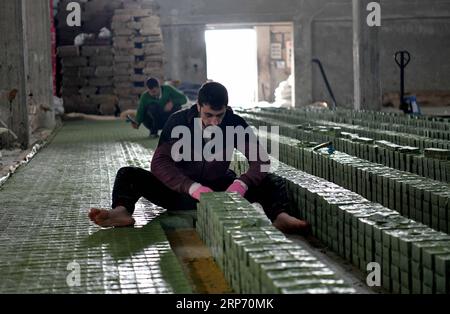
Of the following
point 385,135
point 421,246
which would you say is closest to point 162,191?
point 421,246

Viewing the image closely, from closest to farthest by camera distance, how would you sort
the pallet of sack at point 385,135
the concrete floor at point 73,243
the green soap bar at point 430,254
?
the green soap bar at point 430,254 < the concrete floor at point 73,243 < the pallet of sack at point 385,135

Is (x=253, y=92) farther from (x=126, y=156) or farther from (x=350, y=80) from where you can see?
(x=126, y=156)

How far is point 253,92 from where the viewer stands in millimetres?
30312

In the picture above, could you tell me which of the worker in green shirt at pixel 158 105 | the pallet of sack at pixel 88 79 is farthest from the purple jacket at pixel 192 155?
the pallet of sack at pixel 88 79

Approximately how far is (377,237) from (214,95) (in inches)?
61.9

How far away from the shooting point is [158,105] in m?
12.1

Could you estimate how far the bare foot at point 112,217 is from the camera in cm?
→ 474

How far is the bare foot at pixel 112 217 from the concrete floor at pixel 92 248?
0.21 feet

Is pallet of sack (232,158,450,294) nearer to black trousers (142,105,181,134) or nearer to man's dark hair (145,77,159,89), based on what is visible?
man's dark hair (145,77,159,89)

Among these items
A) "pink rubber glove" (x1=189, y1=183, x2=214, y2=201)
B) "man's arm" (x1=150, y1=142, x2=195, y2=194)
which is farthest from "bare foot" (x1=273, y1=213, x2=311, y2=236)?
"man's arm" (x1=150, y1=142, x2=195, y2=194)

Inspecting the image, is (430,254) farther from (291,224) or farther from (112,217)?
(112,217)

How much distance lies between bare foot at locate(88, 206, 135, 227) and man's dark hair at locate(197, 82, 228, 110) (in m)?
0.98

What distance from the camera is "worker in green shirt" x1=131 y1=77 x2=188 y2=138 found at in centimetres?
1209

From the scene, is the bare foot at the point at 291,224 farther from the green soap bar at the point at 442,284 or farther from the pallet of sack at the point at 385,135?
the pallet of sack at the point at 385,135
